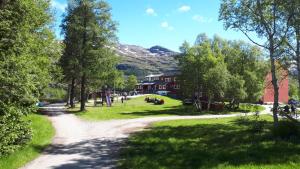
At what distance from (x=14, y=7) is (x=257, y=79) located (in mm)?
55908

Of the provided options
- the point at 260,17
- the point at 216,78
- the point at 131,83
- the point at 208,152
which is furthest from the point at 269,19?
the point at 131,83

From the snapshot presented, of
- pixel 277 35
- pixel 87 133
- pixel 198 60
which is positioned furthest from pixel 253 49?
pixel 87 133

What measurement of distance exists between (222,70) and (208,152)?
40760 mm

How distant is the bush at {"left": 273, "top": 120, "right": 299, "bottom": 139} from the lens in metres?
22.4

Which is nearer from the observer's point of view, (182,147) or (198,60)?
(182,147)

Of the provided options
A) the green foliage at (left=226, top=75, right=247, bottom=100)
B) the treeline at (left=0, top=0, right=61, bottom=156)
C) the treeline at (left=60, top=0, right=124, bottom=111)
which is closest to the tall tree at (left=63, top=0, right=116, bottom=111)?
the treeline at (left=60, top=0, right=124, bottom=111)

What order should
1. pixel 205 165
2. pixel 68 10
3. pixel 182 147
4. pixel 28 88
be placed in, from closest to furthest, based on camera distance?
pixel 205 165, pixel 28 88, pixel 182 147, pixel 68 10

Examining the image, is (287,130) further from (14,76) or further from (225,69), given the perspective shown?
(225,69)

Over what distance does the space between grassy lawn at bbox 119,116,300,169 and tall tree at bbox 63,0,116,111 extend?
21.0 m

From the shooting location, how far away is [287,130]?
22.8 m

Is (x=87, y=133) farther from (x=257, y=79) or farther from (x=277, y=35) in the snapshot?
(x=257, y=79)

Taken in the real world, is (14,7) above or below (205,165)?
above

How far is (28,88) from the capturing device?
19766 mm

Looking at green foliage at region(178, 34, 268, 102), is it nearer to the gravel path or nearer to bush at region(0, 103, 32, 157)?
the gravel path
